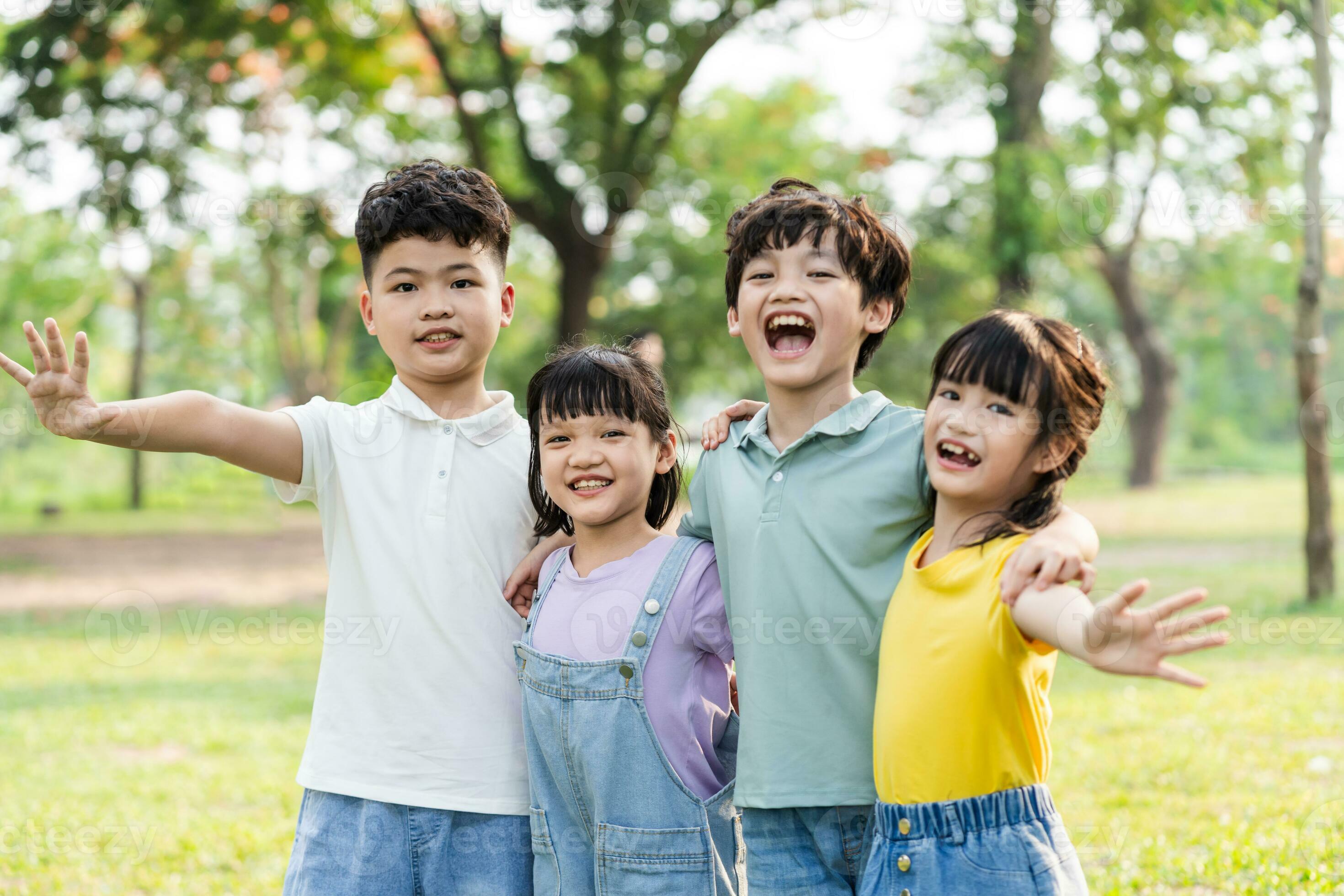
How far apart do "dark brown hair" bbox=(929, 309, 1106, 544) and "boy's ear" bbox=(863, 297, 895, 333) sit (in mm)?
264

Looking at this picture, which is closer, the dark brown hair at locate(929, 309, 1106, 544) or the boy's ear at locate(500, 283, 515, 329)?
the dark brown hair at locate(929, 309, 1106, 544)

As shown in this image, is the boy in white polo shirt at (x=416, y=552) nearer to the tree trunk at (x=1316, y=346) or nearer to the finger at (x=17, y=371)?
the finger at (x=17, y=371)

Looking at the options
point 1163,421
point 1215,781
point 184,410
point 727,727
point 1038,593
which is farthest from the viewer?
point 1163,421

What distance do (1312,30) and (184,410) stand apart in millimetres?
7866

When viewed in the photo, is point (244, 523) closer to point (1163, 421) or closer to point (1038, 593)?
point (1163, 421)

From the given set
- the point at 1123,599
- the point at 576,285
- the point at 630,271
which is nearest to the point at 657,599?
the point at 1123,599

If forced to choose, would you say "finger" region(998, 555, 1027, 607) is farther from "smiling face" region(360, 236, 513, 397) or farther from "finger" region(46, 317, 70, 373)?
"finger" region(46, 317, 70, 373)

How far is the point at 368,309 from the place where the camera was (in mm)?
2443

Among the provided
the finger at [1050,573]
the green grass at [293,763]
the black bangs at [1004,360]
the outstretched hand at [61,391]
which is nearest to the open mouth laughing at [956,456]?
the black bangs at [1004,360]

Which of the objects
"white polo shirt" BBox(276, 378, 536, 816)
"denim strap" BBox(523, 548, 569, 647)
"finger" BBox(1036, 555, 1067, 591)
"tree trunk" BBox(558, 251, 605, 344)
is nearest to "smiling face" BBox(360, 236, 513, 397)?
"white polo shirt" BBox(276, 378, 536, 816)

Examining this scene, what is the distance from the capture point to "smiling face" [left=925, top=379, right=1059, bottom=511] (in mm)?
1898

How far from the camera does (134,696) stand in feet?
23.6

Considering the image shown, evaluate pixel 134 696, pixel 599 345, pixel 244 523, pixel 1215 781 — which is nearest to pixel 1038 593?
pixel 599 345

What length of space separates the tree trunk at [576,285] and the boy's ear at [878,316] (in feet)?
24.4
